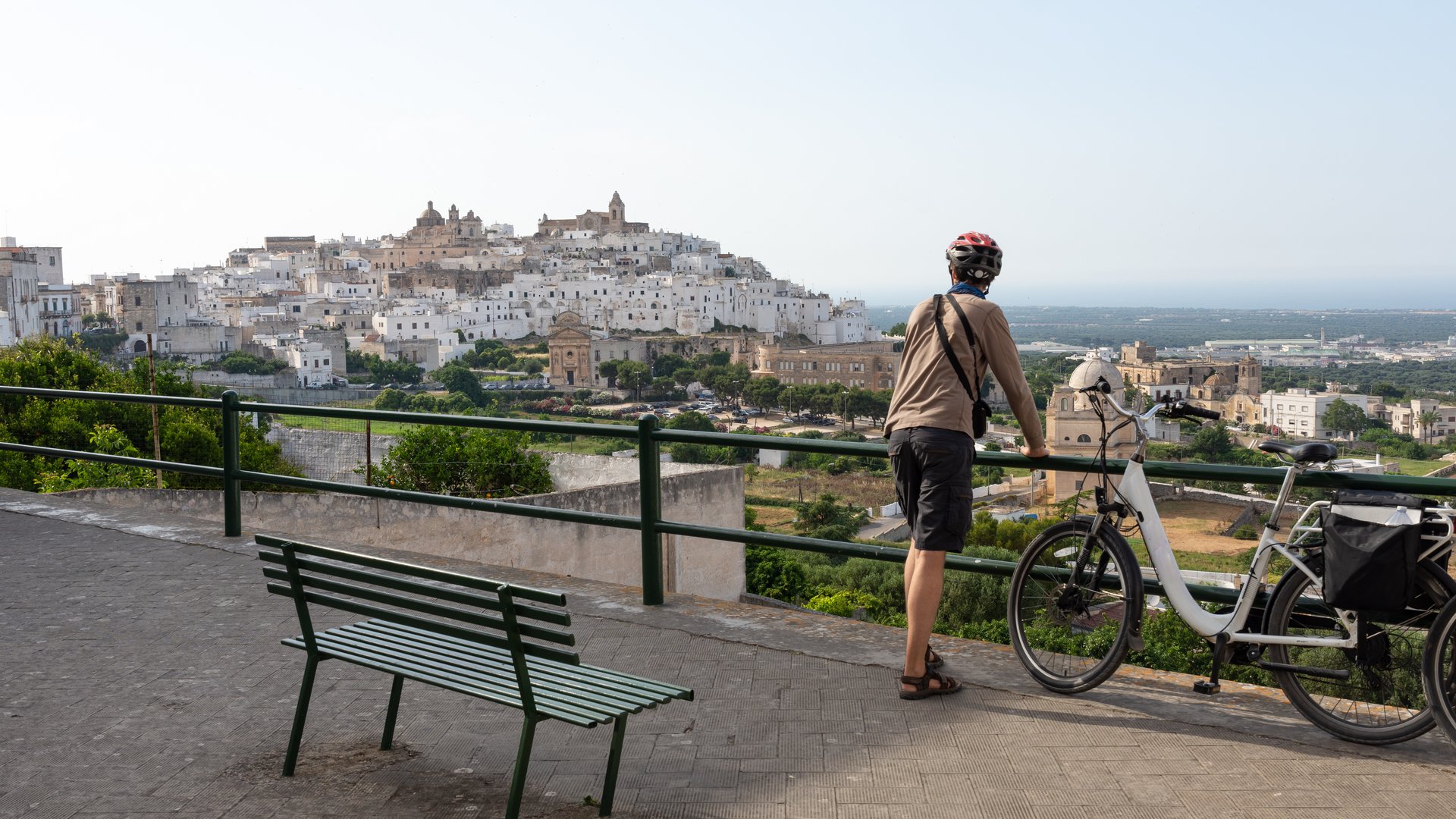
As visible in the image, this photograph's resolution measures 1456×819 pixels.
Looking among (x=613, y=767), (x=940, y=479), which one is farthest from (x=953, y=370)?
(x=613, y=767)

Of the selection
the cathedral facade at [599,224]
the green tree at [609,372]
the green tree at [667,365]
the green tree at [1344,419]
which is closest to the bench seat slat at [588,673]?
the green tree at [1344,419]

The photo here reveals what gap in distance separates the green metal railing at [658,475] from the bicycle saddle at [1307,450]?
0.09 meters

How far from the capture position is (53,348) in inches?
897

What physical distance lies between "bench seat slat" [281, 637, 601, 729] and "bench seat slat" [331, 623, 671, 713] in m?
0.07

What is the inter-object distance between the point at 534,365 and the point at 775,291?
3700cm

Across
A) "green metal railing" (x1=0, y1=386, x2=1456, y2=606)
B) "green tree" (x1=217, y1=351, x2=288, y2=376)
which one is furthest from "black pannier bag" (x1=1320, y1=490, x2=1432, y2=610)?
"green tree" (x1=217, y1=351, x2=288, y2=376)

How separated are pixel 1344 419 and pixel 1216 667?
A: 70758 millimetres

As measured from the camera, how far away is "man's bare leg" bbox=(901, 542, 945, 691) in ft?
13.7

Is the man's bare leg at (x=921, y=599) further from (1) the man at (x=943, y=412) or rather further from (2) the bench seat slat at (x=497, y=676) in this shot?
(2) the bench seat slat at (x=497, y=676)

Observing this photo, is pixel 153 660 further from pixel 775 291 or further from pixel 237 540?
pixel 775 291

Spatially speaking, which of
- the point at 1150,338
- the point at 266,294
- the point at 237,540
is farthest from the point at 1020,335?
the point at 237,540

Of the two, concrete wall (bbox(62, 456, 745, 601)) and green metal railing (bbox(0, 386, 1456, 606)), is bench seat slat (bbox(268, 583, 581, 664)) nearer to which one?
green metal railing (bbox(0, 386, 1456, 606))

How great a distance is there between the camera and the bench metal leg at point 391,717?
386 cm

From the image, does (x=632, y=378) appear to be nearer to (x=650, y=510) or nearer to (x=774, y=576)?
(x=774, y=576)
